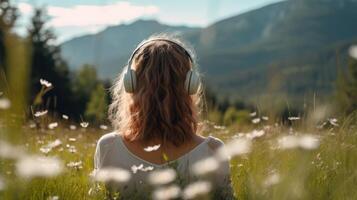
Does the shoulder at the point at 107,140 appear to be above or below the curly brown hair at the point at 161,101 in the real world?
below

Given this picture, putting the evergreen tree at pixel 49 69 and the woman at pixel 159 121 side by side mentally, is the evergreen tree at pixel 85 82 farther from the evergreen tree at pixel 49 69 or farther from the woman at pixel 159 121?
the woman at pixel 159 121

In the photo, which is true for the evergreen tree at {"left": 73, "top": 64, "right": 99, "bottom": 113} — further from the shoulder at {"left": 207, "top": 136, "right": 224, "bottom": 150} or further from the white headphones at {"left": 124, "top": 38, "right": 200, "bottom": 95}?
the shoulder at {"left": 207, "top": 136, "right": 224, "bottom": 150}

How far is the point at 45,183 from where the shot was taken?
2.69 meters

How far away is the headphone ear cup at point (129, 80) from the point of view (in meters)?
3.27

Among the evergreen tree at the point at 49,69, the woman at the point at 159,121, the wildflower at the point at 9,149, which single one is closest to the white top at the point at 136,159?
the woman at the point at 159,121

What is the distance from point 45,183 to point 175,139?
0.81 metres

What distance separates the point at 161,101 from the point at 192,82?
0.71ft

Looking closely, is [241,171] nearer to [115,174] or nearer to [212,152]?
[212,152]

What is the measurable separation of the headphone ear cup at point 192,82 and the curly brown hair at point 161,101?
0.27 feet

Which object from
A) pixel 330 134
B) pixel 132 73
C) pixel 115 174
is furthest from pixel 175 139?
pixel 330 134

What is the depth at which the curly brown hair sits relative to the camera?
10.5 feet

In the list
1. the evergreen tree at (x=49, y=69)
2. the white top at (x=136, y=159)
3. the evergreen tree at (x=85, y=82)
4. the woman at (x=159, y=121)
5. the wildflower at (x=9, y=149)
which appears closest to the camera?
the wildflower at (x=9, y=149)

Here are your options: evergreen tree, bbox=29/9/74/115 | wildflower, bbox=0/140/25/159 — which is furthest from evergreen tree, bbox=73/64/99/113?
wildflower, bbox=0/140/25/159

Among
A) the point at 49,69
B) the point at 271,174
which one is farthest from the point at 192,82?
the point at 49,69
